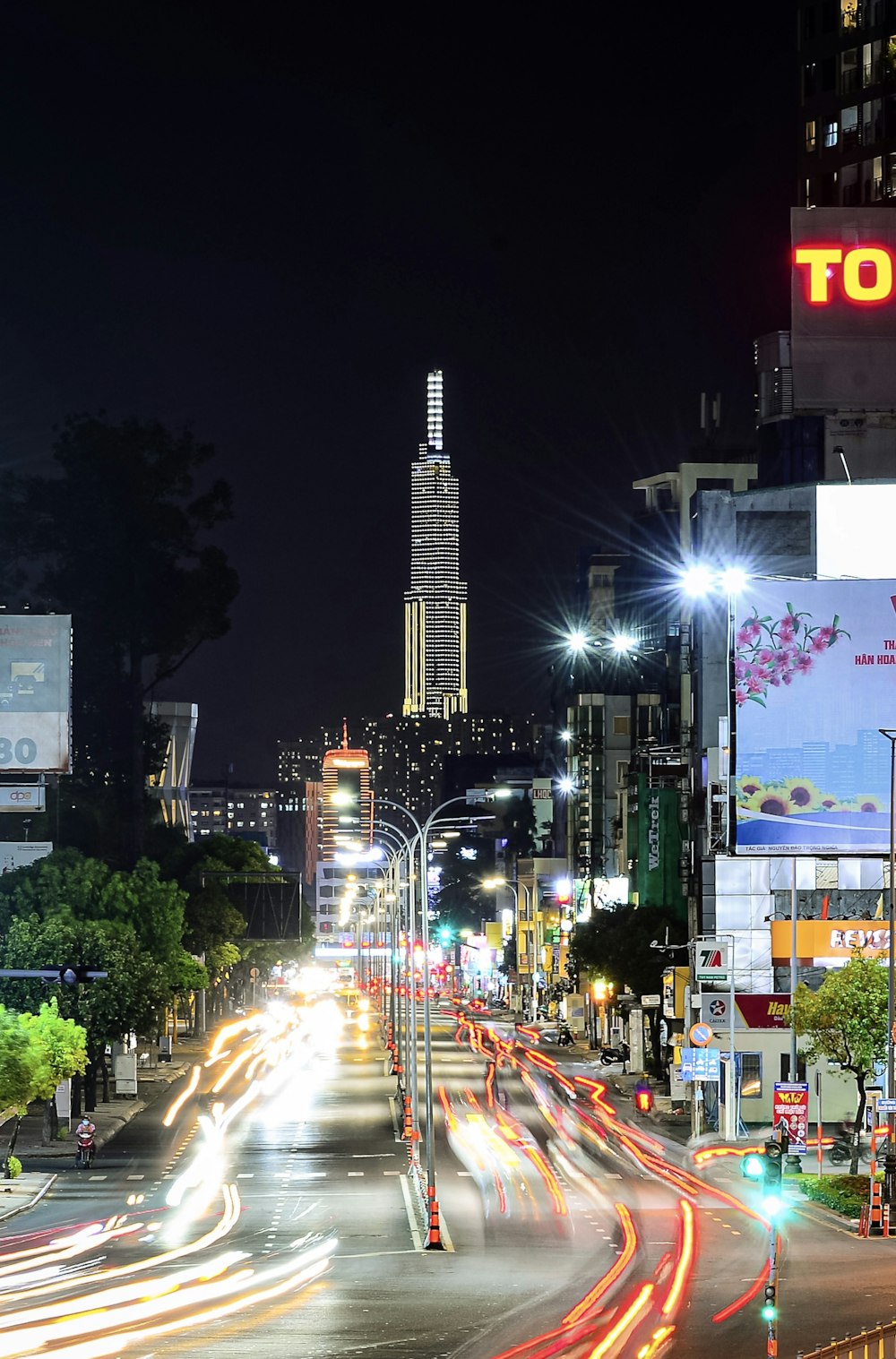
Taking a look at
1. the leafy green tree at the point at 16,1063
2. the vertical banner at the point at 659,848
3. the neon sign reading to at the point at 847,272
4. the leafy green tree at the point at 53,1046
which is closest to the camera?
the leafy green tree at the point at 16,1063

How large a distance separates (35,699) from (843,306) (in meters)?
34.6

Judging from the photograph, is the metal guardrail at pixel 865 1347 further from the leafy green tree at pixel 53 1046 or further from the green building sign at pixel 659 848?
the green building sign at pixel 659 848

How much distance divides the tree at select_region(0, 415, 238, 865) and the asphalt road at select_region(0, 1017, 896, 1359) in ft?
182

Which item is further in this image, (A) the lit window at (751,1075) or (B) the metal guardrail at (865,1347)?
(A) the lit window at (751,1075)

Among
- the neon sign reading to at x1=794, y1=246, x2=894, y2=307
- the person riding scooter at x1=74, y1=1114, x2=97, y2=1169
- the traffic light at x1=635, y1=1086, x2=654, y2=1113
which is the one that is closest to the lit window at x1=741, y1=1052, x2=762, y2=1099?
the traffic light at x1=635, y1=1086, x2=654, y2=1113

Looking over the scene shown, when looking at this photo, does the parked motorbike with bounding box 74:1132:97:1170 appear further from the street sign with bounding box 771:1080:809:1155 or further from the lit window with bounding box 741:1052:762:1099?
the lit window with bounding box 741:1052:762:1099

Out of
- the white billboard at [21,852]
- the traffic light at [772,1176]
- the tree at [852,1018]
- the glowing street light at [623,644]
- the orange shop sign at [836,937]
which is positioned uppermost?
the glowing street light at [623,644]

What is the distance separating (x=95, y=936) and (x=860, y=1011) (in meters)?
37.6

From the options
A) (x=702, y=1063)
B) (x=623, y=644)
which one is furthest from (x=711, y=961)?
(x=623, y=644)

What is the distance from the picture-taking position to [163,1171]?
6750 cm

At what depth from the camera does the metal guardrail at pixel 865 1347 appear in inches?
1085

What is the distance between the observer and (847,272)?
80438 millimetres

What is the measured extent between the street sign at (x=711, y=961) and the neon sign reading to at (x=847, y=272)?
79.5 feet

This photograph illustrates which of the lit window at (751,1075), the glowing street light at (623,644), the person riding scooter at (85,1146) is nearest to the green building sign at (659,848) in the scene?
the lit window at (751,1075)
